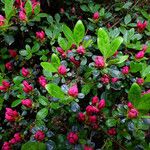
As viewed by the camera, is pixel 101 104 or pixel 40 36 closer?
pixel 101 104

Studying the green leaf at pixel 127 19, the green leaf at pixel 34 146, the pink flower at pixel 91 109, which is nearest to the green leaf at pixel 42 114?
the green leaf at pixel 34 146

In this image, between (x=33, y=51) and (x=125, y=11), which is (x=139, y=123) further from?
(x=125, y=11)

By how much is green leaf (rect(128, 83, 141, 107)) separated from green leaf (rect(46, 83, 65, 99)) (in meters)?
0.32

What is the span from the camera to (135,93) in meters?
1.33

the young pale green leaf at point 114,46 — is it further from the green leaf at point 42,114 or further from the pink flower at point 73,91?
the green leaf at point 42,114

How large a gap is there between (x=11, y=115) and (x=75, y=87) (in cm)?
45

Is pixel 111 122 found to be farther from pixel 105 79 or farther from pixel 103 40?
pixel 103 40

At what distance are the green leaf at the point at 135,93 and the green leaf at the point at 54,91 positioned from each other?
0.32 metres

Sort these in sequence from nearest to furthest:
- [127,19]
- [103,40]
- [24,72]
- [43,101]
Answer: [103,40], [43,101], [24,72], [127,19]

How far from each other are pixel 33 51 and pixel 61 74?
417mm

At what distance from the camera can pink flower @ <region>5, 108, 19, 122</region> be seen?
1.69 m

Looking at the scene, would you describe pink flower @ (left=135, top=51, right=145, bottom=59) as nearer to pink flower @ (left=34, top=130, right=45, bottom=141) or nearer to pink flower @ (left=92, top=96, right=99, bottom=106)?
pink flower @ (left=92, top=96, right=99, bottom=106)

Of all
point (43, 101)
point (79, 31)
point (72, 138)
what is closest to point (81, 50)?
point (79, 31)

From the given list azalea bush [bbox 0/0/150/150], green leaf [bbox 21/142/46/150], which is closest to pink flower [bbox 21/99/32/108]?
azalea bush [bbox 0/0/150/150]
